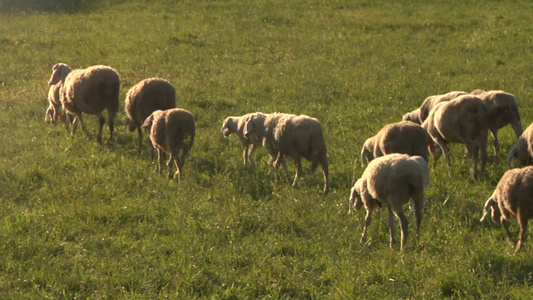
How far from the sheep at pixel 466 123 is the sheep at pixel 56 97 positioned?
6.76 m

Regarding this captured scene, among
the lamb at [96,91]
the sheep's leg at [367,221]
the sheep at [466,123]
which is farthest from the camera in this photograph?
the lamb at [96,91]

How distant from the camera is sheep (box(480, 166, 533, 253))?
7609 mm

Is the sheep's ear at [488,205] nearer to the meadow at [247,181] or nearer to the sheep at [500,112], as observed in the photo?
the meadow at [247,181]

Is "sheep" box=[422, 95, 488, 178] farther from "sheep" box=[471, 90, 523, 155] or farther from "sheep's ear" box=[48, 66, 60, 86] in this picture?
"sheep's ear" box=[48, 66, 60, 86]

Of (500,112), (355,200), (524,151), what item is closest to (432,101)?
(500,112)

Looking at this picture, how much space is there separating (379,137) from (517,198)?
2.82 meters

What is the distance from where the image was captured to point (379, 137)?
10281mm

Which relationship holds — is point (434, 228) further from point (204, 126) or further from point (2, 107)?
point (2, 107)

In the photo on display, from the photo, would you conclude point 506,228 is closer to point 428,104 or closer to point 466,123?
point 466,123

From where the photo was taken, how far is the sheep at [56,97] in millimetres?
14352

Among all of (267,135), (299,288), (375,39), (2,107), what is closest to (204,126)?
(267,135)

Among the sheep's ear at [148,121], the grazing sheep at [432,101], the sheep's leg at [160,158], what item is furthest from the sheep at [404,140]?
the sheep's ear at [148,121]

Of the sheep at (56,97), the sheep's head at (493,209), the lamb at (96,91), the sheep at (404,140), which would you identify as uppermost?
the sheep at (404,140)

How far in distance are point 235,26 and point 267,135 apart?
13.2m
